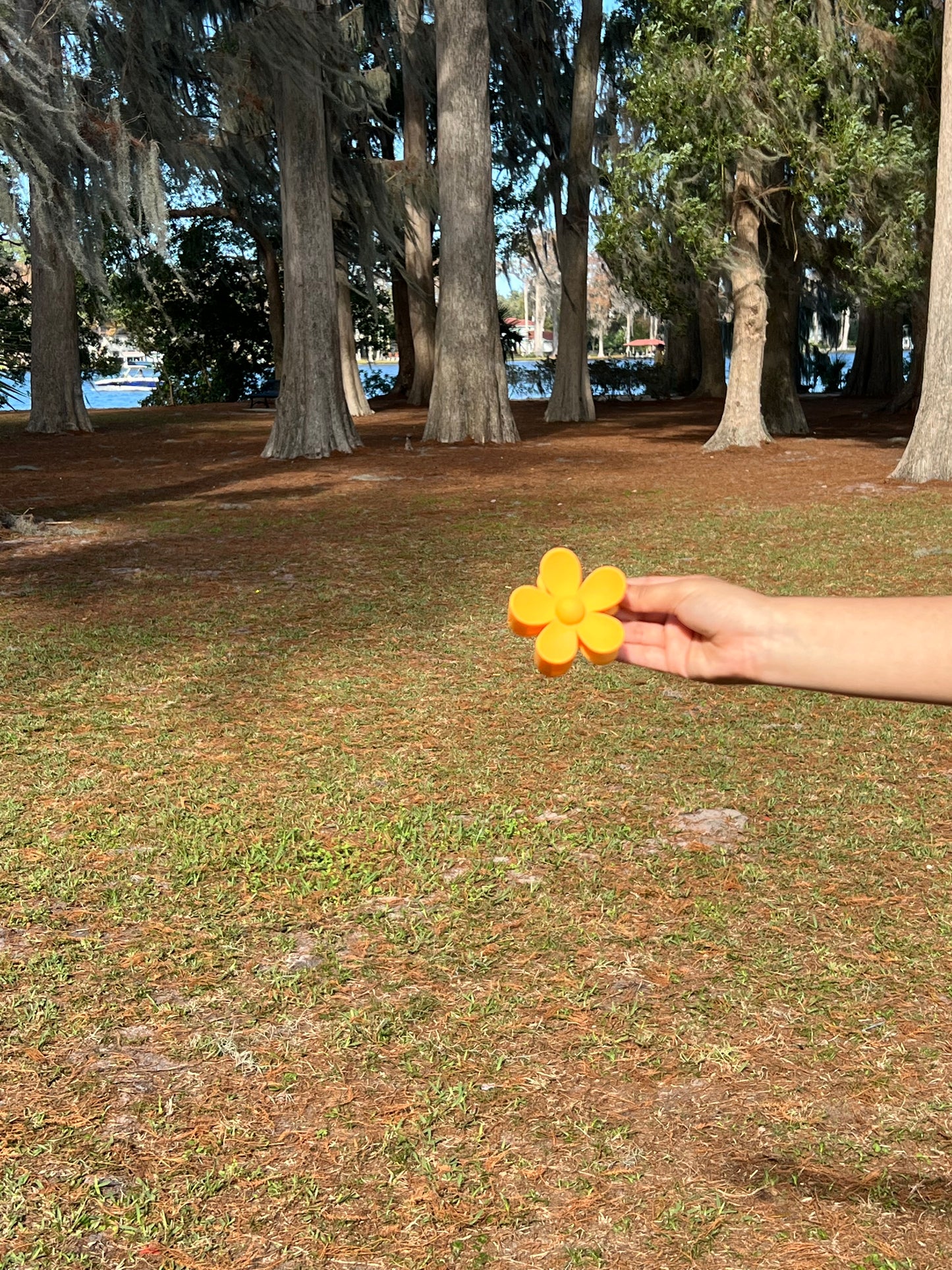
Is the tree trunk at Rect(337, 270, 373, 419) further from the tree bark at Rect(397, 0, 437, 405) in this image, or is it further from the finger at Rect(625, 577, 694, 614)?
the finger at Rect(625, 577, 694, 614)

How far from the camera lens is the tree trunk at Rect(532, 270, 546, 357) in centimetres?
10928

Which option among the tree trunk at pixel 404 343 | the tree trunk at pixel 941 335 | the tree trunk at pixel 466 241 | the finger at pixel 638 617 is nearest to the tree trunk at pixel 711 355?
the tree trunk at pixel 404 343

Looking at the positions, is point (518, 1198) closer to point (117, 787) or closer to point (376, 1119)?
point (376, 1119)

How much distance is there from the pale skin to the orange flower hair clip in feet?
0.27

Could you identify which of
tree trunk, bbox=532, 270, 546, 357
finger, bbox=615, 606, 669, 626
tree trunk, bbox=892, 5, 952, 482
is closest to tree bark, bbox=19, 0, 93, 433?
tree trunk, bbox=892, 5, 952, 482

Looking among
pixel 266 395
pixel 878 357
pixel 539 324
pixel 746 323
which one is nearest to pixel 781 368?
pixel 746 323

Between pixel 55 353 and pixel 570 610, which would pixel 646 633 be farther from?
pixel 55 353

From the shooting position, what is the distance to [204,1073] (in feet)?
9.66

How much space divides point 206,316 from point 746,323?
1659cm

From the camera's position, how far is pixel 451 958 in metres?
3.45

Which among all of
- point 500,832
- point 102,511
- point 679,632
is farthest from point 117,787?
point 102,511

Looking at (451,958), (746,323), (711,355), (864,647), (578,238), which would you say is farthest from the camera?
(711,355)

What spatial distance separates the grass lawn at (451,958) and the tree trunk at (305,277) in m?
9.35

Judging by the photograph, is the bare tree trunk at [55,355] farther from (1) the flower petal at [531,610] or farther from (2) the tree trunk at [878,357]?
(1) the flower petal at [531,610]
